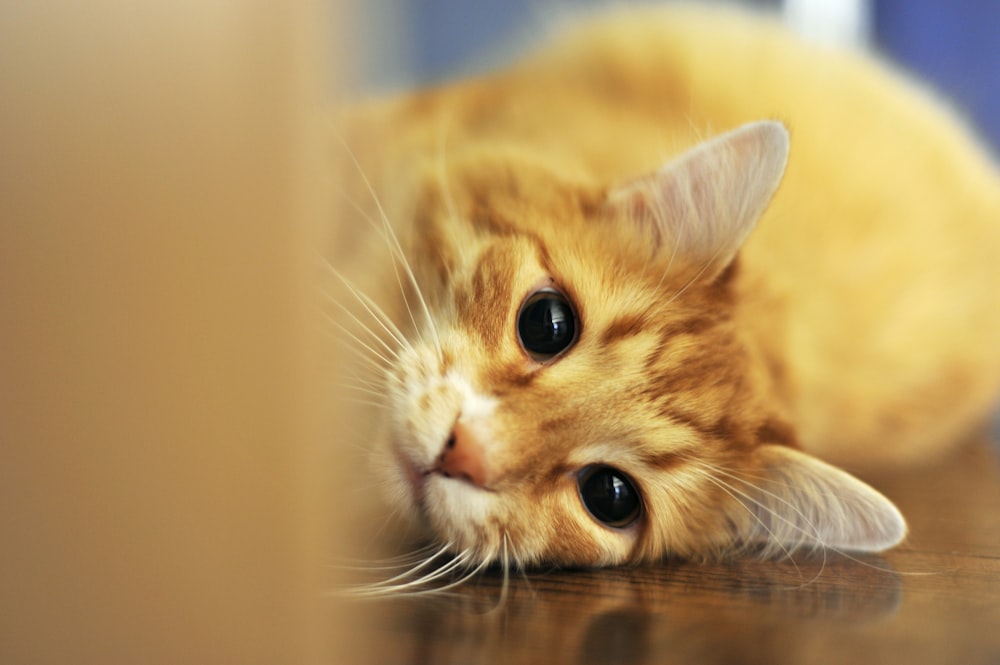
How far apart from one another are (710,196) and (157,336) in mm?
952

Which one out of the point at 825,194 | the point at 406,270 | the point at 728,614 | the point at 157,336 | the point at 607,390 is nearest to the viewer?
the point at 157,336

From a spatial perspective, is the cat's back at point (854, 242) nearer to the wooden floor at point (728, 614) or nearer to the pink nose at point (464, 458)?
the wooden floor at point (728, 614)

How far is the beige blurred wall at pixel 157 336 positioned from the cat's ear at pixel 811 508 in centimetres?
90

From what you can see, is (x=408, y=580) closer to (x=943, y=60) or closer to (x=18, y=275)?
(x=18, y=275)

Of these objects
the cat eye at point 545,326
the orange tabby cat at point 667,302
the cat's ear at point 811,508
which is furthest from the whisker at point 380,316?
the cat's ear at point 811,508

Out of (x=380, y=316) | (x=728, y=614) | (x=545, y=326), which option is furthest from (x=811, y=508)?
(x=380, y=316)

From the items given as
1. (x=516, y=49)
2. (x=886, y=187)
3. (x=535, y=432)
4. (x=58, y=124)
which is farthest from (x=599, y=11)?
(x=58, y=124)

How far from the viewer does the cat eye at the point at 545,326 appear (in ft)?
3.59

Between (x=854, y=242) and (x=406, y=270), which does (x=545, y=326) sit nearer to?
(x=406, y=270)

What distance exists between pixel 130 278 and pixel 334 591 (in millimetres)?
170

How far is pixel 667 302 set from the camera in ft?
3.80

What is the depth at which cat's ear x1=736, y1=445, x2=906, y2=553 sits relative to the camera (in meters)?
1.07

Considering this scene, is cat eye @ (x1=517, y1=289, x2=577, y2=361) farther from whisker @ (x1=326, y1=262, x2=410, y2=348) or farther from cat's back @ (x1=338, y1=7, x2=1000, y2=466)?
cat's back @ (x1=338, y1=7, x2=1000, y2=466)

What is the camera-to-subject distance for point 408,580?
99 cm
